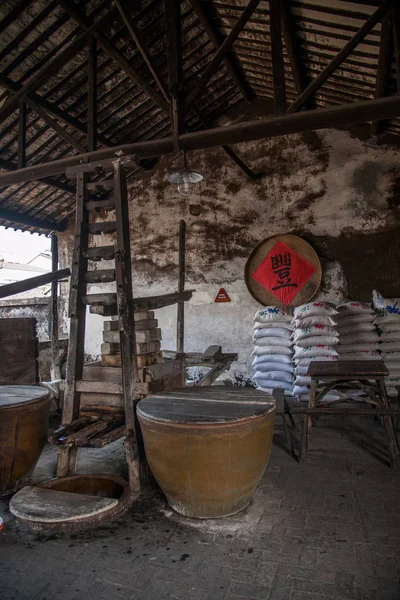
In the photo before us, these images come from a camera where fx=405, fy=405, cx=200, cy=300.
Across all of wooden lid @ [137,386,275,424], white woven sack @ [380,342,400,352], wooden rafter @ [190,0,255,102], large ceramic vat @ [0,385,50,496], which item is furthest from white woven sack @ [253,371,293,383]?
wooden rafter @ [190,0,255,102]

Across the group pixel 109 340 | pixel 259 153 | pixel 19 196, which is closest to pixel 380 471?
pixel 109 340

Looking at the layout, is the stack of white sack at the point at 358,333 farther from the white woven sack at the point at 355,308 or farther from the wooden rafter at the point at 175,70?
the wooden rafter at the point at 175,70

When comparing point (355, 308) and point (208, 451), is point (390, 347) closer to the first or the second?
point (355, 308)

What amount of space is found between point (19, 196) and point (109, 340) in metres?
5.28

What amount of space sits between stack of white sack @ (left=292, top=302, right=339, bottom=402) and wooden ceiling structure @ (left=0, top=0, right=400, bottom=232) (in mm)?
2790

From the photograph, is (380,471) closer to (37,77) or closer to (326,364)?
(326,364)

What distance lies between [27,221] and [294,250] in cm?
549

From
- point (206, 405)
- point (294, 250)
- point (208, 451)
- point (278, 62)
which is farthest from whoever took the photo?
point (294, 250)

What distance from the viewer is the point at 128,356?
358 centimetres

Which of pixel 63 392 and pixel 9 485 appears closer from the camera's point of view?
pixel 9 485

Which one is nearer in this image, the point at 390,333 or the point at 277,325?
the point at 390,333

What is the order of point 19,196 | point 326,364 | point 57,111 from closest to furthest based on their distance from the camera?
→ 1. point 326,364
2. point 57,111
3. point 19,196

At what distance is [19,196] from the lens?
7.84 meters

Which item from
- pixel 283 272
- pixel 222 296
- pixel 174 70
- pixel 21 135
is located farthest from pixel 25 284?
pixel 283 272
